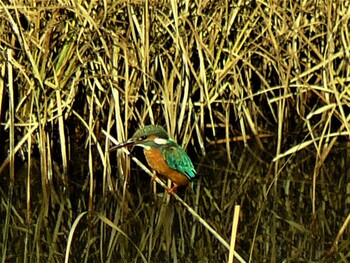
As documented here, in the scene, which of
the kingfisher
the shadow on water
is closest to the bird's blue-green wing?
the kingfisher

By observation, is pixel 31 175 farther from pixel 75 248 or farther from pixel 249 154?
pixel 249 154

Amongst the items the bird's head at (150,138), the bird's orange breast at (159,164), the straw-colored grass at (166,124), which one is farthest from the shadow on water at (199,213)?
the bird's head at (150,138)

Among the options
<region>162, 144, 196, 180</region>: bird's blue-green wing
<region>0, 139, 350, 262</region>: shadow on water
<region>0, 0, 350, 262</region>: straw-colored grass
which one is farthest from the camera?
<region>162, 144, 196, 180</region>: bird's blue-green wing

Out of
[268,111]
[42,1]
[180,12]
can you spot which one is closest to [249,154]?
[268,111]

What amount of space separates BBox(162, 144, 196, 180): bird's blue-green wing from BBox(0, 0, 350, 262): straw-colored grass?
0.80 feet

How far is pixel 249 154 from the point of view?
5855mm

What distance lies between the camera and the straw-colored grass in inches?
182

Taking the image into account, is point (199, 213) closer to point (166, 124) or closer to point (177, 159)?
point (177, 159)

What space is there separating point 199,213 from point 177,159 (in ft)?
1.21

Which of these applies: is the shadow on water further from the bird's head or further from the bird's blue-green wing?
the bird's head

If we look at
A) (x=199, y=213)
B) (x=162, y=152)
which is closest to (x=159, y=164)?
(x=162, y=152)

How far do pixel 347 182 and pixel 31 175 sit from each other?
168cm

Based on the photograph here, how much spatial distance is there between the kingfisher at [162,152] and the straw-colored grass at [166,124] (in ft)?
0.51

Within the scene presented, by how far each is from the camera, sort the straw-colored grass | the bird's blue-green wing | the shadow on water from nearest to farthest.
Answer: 1. the shadow on water
2. the straw-colored grass
3. the bird's blue-green wing
